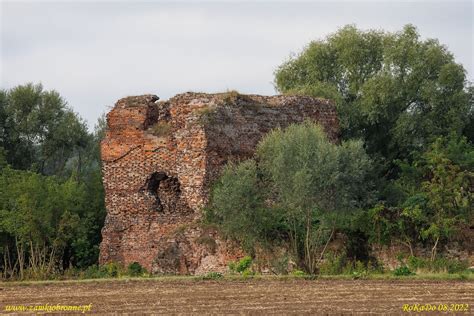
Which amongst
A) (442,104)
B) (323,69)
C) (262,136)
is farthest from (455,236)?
(323,69)

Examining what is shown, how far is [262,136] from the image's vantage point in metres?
37.7

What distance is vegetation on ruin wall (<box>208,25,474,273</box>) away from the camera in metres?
32.4

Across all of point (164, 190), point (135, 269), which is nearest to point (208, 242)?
point (135, 269)

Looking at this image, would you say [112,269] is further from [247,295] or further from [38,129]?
[38,129]

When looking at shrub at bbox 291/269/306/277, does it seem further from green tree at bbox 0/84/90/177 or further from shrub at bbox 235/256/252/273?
green tree at bbox 0/84/90/177

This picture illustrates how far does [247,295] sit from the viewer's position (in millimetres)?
25031

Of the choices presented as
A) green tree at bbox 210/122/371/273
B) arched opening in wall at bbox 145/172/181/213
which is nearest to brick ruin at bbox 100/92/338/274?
arched opening in wall at bbox 145/172/181/213

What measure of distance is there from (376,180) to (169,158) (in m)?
8.15

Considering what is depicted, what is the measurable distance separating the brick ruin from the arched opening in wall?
4 cm

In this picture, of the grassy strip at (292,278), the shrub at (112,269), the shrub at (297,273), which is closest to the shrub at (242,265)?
the shrub at (297,273)

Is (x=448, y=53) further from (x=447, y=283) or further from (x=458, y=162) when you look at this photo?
(x=447, y=283)

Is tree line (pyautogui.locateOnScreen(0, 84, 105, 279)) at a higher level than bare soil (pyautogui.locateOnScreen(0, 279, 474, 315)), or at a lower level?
higher

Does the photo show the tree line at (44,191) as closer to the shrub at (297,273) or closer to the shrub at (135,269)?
the shrub at (135,269)

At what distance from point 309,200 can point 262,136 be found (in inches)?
248
